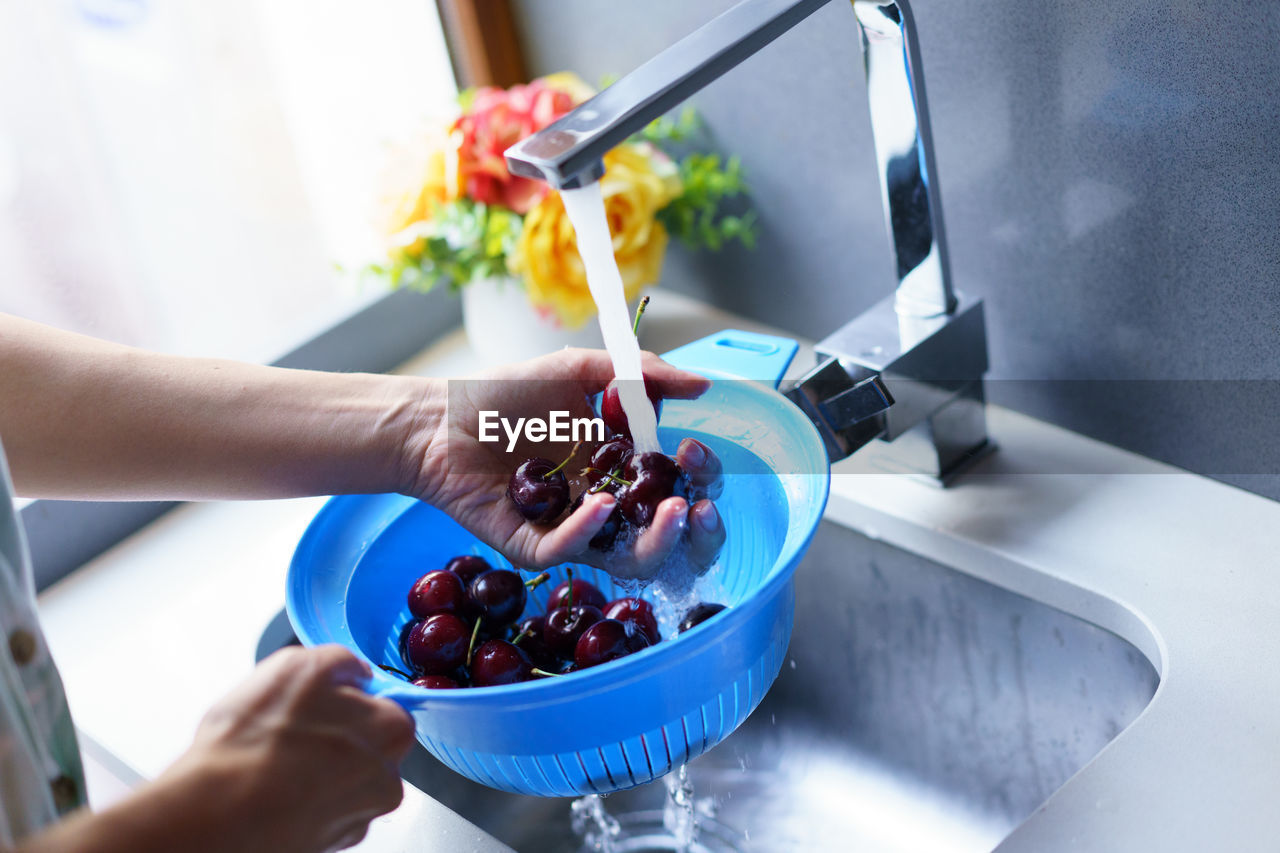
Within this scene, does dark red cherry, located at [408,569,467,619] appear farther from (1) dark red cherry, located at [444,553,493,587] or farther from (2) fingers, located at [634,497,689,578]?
(2) fingers, located at [634,497,689,578]

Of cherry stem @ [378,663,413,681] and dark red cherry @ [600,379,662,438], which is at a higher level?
dark red cherry @ [600,379,662,438]

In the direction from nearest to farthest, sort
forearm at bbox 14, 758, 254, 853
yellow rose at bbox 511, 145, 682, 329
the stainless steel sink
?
forearm at bbox 14, 758, 254, 853 < the stainless steel sink < yellow rose at bbox 511, 145, 682, 329

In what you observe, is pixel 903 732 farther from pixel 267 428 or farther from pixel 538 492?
pixel 267 428

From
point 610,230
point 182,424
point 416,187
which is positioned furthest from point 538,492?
point 416,187

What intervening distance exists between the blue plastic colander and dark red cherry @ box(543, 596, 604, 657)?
92 millimetres

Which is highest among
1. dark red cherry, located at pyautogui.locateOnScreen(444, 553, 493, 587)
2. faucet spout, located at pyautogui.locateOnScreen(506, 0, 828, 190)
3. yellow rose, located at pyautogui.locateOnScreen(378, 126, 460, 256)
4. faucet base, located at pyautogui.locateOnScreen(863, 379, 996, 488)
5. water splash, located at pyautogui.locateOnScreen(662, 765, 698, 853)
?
faucet spout, located at pyautogui.locateOnScreen(506, 0, 828, 190)

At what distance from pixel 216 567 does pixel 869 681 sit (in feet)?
1.91

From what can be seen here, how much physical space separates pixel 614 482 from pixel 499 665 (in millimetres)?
136

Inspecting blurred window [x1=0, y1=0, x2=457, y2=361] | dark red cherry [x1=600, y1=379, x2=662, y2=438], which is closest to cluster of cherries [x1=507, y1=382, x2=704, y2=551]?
dark red cherry [x1=600, y1=379, x2=662, y2=438]

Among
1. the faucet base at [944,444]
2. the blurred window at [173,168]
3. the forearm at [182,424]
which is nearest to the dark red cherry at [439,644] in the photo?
the forearm at [182,424]

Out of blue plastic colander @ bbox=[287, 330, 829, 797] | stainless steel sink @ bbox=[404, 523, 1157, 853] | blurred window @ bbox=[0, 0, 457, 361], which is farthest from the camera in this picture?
blurred window @ bbox=[0, 0, 457, 361]

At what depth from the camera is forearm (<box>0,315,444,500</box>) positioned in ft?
2.42

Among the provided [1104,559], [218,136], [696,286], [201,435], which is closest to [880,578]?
[1104,559]

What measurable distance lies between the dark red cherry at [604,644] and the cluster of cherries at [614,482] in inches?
2.1
